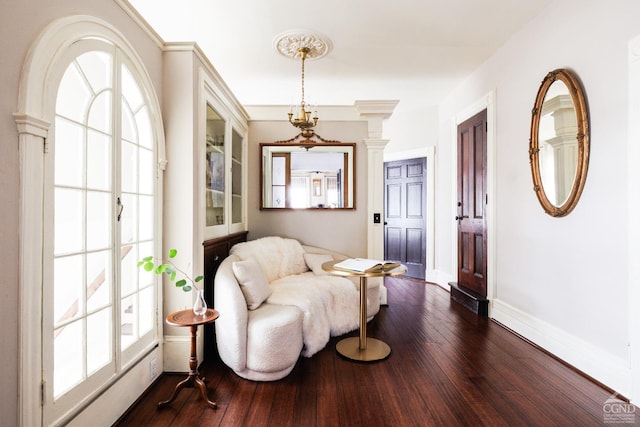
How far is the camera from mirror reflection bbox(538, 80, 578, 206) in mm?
2211

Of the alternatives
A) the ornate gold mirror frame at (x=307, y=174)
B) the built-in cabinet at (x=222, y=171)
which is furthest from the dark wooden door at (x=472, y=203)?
the built-in cabinet at (x=222, y=171)

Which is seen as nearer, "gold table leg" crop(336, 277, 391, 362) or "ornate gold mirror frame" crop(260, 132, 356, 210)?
"gold table leg" crop(336, 277, 391, 362)

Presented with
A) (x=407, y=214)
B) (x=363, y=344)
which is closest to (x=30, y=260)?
(x=363, y=344)

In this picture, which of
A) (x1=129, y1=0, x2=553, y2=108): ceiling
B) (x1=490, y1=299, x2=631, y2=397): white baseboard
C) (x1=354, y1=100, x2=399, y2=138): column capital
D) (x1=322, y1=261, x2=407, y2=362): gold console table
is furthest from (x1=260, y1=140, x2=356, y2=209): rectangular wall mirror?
(x1=490, y1=299, x2=631, y2=397): white baseboard

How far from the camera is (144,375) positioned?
1.84 metres

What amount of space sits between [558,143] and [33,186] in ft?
10.5

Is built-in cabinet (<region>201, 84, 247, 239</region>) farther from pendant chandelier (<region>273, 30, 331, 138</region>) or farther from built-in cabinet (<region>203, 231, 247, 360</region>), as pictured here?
pendant chandelier (<region>273, 30, 331, 138</region>)

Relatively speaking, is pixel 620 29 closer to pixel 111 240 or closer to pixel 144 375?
pixel 111 240

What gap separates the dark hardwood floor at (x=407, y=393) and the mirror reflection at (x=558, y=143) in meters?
1.29

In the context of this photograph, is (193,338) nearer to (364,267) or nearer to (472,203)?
(364,267)

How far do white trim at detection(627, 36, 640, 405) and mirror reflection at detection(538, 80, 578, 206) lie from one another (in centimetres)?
38

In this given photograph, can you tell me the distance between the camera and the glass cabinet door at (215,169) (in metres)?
2.48

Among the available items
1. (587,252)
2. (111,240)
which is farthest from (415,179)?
(111,240)

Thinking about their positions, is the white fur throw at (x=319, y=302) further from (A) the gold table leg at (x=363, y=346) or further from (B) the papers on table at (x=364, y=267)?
(B) the papers on table at (x=364, y=267)
